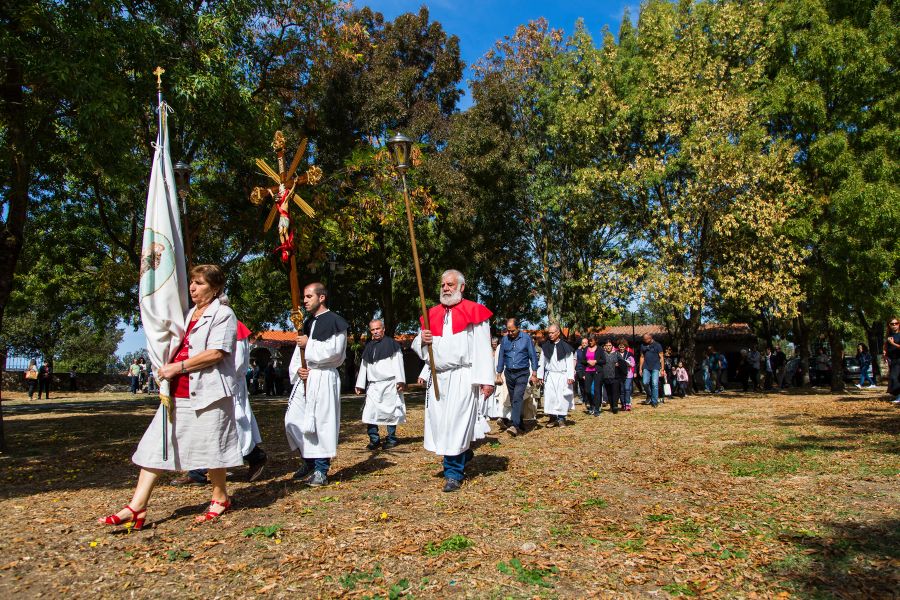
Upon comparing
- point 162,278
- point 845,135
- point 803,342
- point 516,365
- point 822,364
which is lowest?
point 516,365

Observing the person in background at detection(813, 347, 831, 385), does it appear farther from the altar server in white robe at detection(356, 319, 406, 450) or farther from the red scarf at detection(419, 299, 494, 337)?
the red scarf at detection(419, 299, 494, 337)

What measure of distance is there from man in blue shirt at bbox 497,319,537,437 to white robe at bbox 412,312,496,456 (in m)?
4.41

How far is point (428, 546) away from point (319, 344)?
9.73 feet

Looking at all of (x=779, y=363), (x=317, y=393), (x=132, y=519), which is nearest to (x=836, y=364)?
(x=779, y=363)

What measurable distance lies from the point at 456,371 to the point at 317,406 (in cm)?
151

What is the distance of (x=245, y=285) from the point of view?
31547 millimetres

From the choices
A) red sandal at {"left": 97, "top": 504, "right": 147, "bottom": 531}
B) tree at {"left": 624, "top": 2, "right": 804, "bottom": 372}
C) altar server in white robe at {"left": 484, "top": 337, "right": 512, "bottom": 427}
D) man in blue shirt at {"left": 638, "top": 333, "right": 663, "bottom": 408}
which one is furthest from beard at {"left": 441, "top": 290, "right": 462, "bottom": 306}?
tree at {"left": 624, "top": 2, "right": 804, "bottom": 372}

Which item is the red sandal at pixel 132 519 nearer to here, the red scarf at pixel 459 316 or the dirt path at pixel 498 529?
the dirt path at pixel 498 529

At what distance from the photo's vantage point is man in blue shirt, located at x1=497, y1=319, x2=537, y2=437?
1120cm

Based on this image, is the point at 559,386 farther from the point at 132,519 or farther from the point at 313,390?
the point at 132,519

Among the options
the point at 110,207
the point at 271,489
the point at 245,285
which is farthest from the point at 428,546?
the point at 245,285

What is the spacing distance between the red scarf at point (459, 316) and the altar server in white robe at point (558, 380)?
20.7 ft

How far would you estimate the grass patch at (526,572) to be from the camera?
3.85 m

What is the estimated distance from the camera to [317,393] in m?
6.90
